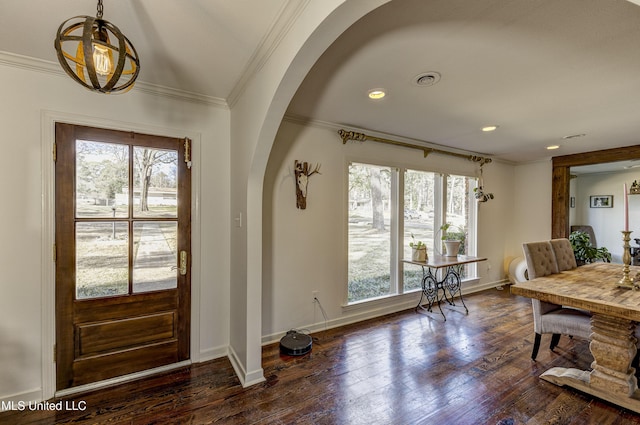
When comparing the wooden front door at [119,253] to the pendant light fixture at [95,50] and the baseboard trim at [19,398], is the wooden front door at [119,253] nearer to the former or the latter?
the baseboard trim at [19,398]

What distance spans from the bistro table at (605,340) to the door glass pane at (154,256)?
2906 millimetres

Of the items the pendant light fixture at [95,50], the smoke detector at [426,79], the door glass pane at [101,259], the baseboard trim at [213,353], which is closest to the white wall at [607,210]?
the smoke detector at [426,79]

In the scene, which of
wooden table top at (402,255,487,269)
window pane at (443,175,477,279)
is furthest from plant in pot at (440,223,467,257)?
wooden table top at (402,255,487,269)

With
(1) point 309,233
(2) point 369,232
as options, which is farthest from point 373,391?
(2) point 369,232

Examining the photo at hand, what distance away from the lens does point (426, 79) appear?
2131mm

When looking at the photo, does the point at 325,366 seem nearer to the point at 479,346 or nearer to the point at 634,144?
the point at 479,346

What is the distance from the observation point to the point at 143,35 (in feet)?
5.62

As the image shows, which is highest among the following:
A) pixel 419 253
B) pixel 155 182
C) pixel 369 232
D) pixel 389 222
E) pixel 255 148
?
pixel 255 148

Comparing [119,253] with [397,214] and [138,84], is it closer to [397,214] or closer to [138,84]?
[138,84]

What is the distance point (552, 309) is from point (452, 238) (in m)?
1.65

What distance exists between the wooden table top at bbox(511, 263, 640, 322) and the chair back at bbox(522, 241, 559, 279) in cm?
8

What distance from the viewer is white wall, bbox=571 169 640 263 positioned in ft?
19.9

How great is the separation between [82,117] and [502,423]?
3.70 m

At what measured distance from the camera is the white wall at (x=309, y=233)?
2.91 meters
